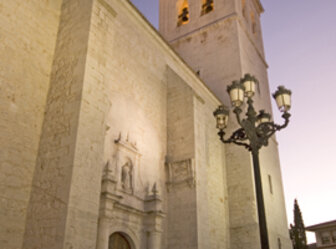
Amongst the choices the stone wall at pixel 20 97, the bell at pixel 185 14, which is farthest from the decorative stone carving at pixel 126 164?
the bell at pixel 185 14

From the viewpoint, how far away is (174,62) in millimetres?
13289

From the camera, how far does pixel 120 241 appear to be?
8656 mm

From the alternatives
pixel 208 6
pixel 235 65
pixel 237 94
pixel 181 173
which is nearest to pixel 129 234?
pixel 181 173

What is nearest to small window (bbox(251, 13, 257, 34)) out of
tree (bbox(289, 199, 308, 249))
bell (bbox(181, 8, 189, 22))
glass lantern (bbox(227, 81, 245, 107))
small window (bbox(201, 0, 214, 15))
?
small window (bbox(201, 0, 214, 15))

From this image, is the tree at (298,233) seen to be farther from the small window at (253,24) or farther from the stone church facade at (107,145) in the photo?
the small window at (253,24)

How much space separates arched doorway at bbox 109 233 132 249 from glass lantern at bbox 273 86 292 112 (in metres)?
4.76

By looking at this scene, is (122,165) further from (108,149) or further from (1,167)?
(1,167)

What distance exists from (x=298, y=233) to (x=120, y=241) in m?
23.7

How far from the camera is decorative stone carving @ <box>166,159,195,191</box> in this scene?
34.6 ft

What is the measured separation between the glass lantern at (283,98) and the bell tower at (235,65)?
23.8ft

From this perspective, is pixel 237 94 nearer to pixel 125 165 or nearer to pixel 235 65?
pixel 125 165

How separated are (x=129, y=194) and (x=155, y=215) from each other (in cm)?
93

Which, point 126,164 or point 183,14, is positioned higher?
point 183,14

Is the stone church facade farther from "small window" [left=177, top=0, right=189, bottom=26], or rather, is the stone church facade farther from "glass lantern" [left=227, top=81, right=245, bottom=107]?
"small window" [left=177, top=0, right=189, bottom=26]
